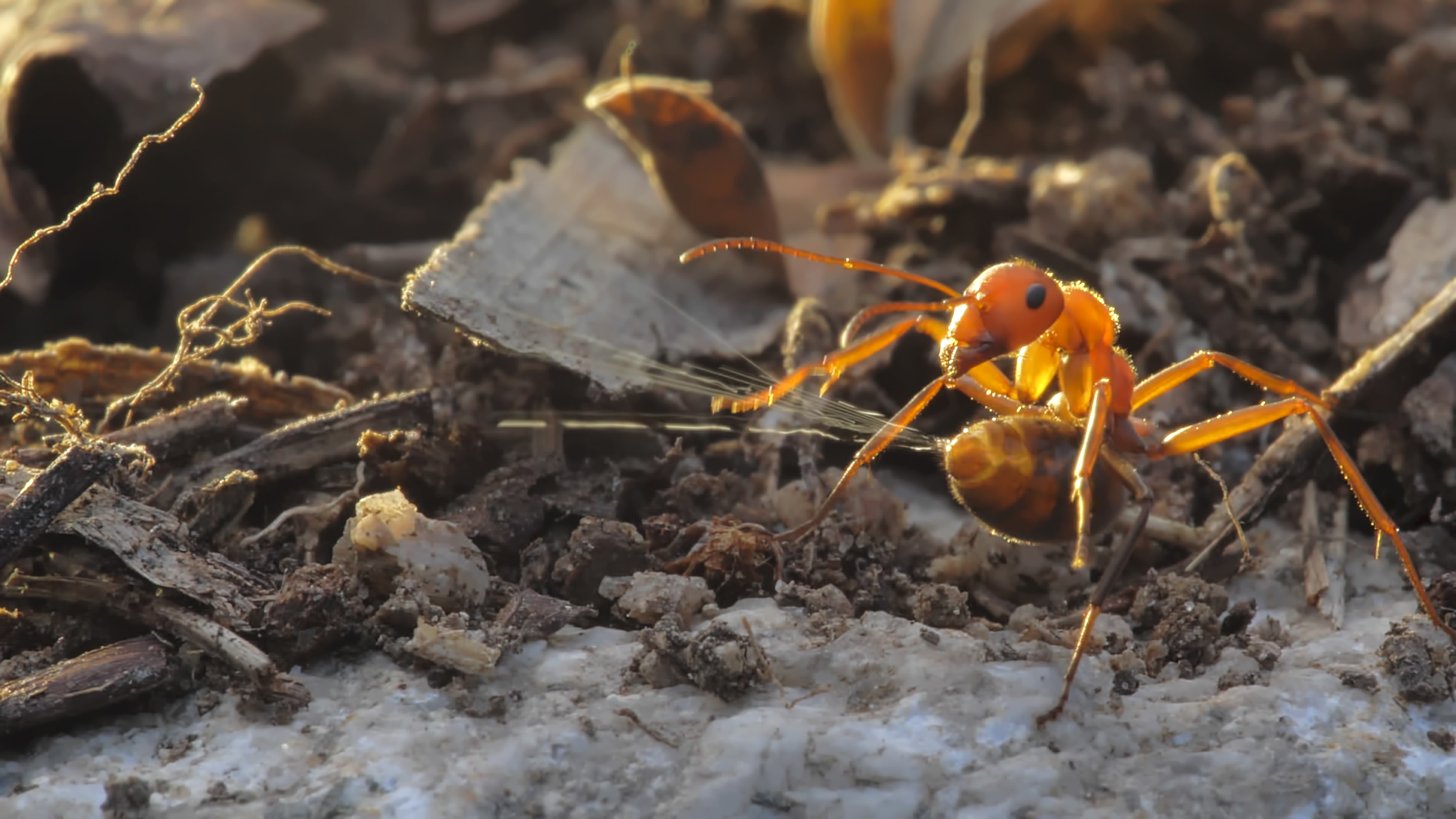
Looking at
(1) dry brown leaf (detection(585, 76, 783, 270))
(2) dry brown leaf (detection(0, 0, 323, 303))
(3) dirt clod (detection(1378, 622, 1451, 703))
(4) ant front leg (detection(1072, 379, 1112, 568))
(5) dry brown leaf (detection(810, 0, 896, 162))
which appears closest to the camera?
(3) dirt clod (detection(1378, 622, 1451, 703))

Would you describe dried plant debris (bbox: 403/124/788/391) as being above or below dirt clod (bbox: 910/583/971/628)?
above

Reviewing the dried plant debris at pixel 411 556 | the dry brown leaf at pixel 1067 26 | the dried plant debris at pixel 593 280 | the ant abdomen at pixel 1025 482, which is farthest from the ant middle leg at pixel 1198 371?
the dry brown leaf at pixel 1067 26

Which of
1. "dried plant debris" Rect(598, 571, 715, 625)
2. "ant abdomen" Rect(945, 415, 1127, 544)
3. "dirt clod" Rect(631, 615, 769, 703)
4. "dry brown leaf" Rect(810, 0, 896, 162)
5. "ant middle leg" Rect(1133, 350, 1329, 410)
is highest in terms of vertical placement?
"dry brown leaf" Rect(810, 0, 896, 162)

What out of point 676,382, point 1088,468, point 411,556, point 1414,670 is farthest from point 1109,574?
point 411,556

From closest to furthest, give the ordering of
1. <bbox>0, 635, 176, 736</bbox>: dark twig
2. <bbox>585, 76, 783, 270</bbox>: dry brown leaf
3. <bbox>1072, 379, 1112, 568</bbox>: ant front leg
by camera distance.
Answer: <bbox>0, 635, 176, 736</bbox>: dark twig
<bbox>1072, 379, 1112, 568</bbox>: ant front leg
<bbox>585, 76, 783, 270</bbox>: dry brown leaf

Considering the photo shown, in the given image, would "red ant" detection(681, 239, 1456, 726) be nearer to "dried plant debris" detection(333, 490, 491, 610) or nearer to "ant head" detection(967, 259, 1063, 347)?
"ant head" detection(967, 259, 1063, 347)

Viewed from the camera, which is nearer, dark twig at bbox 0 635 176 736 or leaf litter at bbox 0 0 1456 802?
dark twig at bbox 0 635 176 736

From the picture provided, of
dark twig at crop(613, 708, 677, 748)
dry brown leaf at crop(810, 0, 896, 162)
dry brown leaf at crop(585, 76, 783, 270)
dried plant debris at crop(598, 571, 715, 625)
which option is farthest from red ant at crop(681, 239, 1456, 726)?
dry brown leaf at crop(810, 0, 896, 162)

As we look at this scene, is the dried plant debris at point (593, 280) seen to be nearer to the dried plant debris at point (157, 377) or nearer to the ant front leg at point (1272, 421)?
the dried plant debris at point (157, 377)

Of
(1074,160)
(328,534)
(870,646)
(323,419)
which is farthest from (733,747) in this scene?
(1074,160)
